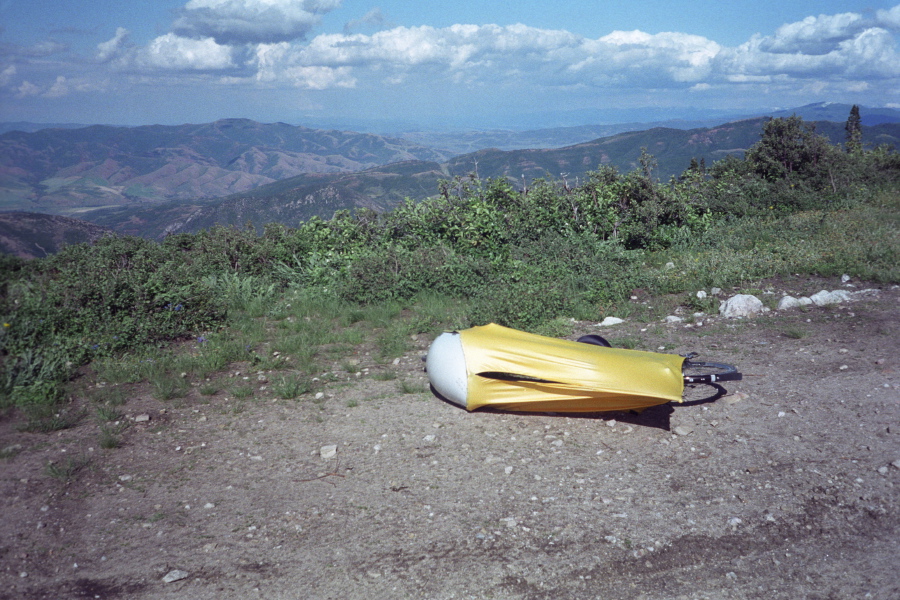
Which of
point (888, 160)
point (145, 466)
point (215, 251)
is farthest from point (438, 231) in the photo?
point (888, 160)

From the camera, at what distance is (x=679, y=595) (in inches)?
118

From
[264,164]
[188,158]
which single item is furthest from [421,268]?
[264,164]

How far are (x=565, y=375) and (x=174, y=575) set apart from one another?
3.15 metres

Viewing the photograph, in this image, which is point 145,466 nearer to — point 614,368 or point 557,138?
point 614,368

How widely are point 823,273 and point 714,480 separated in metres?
6.15

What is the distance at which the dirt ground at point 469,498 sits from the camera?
319 cm

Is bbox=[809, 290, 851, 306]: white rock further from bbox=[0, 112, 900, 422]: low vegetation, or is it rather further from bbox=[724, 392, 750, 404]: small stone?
bbox=[724, 392, 750, 404]: small stone

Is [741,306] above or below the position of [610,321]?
above

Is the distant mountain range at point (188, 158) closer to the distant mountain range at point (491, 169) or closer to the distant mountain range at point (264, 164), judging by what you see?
the distant mountain range at point (264, 164)

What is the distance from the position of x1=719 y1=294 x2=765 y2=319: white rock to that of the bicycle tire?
2.02 meters

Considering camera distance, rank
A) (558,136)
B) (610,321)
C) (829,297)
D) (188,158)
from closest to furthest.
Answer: (829,297)
(610,321)
(188,158)
(558,136)

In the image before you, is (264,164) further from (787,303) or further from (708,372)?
(708,372)

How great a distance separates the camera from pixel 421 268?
29.9 feet

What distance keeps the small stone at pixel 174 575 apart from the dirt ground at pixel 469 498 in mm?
26
